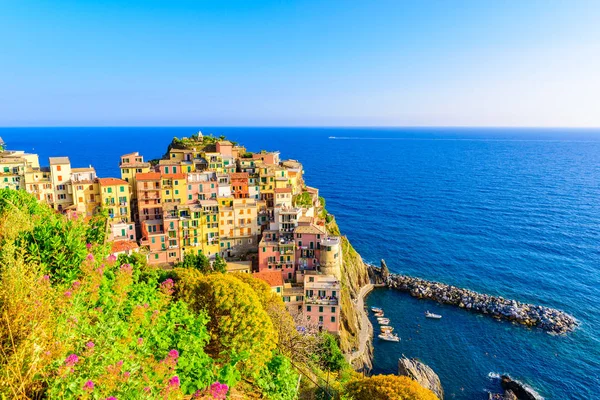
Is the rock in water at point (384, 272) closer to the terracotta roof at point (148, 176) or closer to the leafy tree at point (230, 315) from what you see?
the terracotta roof at point (148, 176)

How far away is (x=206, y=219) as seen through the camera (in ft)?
177

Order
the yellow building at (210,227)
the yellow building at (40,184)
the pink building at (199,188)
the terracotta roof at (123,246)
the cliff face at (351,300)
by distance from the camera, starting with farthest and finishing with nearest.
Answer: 1. the pink building at (199,188)
2. the yellow building at (210,227)
3. the yellow building at (40,184)
4. the cliff face at (351,300)
5. the terracotta roof at (123,246)

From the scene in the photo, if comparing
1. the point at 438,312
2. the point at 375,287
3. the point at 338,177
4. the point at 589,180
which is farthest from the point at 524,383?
the point at 589,180

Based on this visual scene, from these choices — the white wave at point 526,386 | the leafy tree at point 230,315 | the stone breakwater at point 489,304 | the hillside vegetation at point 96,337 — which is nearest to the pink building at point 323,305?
the white wave at point 526,386

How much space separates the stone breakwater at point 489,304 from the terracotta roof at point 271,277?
2628cm

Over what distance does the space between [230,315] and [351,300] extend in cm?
3668

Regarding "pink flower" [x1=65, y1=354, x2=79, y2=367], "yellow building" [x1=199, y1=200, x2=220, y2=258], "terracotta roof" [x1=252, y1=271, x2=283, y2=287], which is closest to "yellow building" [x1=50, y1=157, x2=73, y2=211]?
"yellow building" [x1=199, y1=200, x2=220, y2=258]

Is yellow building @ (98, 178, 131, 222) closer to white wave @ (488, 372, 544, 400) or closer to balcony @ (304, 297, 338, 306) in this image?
balcony @ (304, 297, 338, 306)

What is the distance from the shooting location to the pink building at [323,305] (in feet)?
153

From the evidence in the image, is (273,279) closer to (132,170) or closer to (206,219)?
(206,219)

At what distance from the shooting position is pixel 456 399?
136 feet

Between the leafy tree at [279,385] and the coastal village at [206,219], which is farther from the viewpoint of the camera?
the coastal village at [206,219]

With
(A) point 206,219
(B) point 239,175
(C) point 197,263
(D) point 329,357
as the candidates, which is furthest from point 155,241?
(D) point 329,357

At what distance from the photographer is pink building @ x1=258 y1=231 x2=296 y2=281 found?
5231 centimetres
